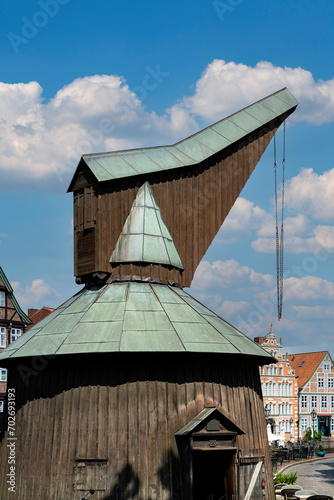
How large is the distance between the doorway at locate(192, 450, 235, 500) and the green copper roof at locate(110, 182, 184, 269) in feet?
→ 22.1

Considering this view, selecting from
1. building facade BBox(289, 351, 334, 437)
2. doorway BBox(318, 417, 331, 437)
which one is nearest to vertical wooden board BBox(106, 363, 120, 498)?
building facade BBox(289, 351, 334, 437)

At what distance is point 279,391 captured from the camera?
248 ft

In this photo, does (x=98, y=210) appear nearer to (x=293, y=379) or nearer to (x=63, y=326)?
(x=63, y=326)

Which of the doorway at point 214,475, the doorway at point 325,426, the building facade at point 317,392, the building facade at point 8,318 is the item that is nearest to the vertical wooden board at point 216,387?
the doorway at point 214,475

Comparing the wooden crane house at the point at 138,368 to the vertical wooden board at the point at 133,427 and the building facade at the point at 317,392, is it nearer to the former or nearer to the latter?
the vertical wooden board at the point at 133,427

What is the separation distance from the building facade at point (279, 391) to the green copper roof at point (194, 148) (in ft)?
155

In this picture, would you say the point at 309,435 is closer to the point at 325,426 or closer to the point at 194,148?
the point at 325,426

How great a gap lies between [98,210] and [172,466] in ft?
29.1

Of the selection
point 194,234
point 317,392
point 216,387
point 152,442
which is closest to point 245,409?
point 216,387

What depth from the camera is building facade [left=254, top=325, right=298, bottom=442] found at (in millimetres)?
73750

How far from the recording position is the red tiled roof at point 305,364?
8194cm

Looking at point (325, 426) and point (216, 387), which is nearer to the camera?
point (216, 387)

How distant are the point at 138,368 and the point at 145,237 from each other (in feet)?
17.3

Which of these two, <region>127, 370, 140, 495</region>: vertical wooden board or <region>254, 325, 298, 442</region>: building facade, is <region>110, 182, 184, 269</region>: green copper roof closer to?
<region>127, 370, 140, 495</region>: vertical wooden board
